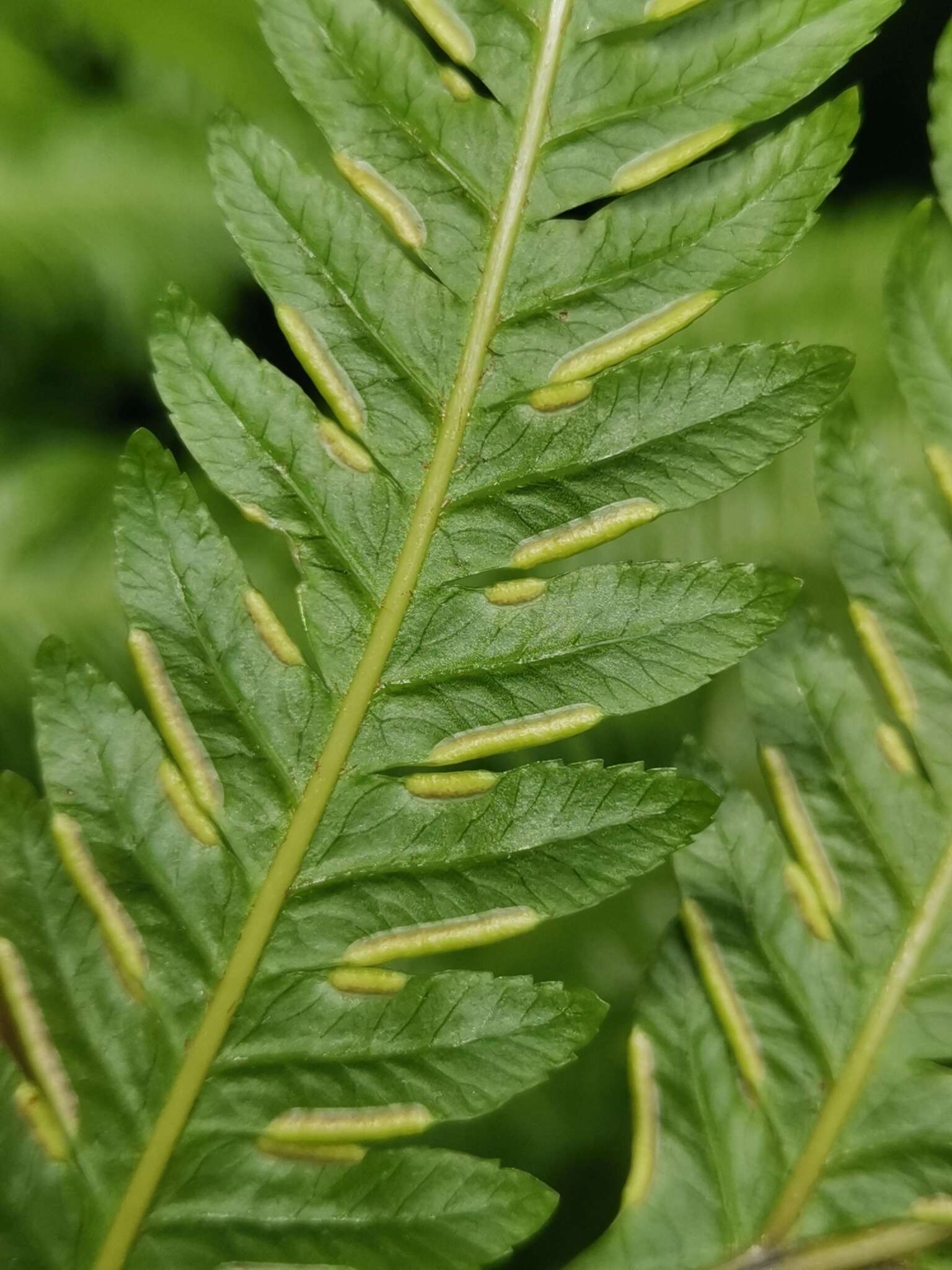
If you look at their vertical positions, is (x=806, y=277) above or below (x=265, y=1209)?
above

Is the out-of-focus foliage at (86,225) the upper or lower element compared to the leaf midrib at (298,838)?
upper

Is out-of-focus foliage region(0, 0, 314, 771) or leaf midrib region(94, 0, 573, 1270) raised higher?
out-of-focus foliage region(0, 0, 314, 771)

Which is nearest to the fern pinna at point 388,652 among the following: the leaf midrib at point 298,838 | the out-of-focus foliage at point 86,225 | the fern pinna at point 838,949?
the leaf midrib at point 298,838

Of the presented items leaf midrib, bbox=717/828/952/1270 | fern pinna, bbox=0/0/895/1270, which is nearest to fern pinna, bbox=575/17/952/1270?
leaf midrib, bbox=717/828/952/1270

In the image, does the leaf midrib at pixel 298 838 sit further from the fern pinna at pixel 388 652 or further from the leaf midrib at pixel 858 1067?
the leaf midrib at pixel 858 1067

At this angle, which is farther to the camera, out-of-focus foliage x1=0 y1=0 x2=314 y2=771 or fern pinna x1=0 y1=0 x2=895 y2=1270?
out-of-focus foliage x1=0 y1=0 x2=314 y2=771

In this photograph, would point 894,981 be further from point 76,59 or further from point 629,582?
point 76,59

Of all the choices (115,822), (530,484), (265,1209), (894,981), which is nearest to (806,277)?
(530,484)

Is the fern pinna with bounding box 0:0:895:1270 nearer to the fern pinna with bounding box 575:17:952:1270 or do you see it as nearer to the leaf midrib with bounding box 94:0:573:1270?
the leaf midrib with bounding box 94:0:573:1270
